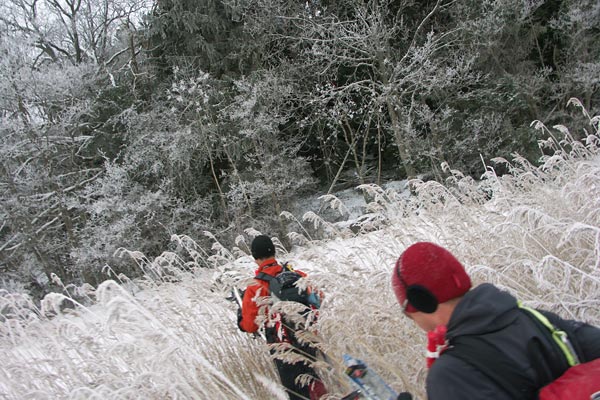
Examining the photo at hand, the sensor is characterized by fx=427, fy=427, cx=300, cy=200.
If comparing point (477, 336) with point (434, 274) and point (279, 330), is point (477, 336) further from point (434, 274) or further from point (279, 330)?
point (279, 330)

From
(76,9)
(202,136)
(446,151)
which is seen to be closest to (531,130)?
(446,151)

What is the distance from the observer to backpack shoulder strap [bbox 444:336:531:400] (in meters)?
1.05

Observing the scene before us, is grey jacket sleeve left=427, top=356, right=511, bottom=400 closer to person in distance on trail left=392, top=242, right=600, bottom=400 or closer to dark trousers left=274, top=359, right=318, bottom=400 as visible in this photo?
person in distance on trail left=392, top=242, right=600, bottom=400

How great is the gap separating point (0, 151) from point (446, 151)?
15.1m

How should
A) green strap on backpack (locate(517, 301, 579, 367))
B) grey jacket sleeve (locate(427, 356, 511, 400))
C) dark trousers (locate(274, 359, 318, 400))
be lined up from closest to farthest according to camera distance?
1. grey jacket sleeve (locate(427, 356, 511, 400))
2. green strap on backpack (locate(517, 301, 579, 367))
3. dark trousers (locate(274, 359, 318, 400))

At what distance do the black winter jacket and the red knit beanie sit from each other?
1.9 inches

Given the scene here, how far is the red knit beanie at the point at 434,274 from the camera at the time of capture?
1.21 meters

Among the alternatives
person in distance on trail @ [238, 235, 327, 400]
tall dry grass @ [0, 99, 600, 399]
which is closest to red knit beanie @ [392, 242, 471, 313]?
tall dry grass @ [0, 99, 600, 399]

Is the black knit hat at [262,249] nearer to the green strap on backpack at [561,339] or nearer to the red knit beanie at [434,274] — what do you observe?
the red knit beanie at [434,274]

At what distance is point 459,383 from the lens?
1047 mm

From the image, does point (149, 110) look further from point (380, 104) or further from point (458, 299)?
point (458, 299)

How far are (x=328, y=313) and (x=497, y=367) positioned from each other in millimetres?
1508

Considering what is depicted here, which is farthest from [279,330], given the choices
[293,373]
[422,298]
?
[422,298]

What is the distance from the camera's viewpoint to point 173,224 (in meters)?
15.2
